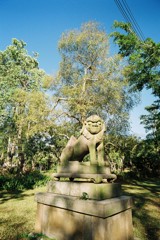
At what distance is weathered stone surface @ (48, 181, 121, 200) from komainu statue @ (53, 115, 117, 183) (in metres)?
0.16

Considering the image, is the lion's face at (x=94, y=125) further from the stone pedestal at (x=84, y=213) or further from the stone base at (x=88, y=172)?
the stone pedestal at (x=84, y=213)

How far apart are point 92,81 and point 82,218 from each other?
1233 centimetres

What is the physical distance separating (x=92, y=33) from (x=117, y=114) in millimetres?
6996

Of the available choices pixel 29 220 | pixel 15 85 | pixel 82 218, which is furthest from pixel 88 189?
pixel 15 85

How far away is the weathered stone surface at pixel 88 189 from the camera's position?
3.18m

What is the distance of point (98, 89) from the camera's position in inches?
540

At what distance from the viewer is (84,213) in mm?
3037

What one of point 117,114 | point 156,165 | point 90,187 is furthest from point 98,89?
point 156,165

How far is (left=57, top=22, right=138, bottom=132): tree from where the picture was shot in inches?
507

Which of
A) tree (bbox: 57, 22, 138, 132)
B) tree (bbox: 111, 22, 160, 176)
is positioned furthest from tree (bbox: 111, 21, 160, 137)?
tree (bbox: 57, 22, 138, 132)

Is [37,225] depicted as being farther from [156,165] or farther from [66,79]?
[156,165]

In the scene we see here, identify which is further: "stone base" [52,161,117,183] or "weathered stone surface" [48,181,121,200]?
"stone base" [52,161,117,183]

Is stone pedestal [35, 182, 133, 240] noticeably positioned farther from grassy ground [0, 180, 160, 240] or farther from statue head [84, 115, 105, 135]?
statue head [84, 115, 105, 135]

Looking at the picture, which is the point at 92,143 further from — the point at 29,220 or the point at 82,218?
the point at 29,220
